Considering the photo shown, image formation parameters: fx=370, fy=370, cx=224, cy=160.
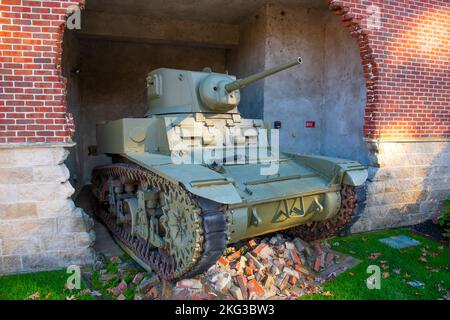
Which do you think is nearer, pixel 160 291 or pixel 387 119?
pixel 160 291

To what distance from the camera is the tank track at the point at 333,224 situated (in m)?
5.20

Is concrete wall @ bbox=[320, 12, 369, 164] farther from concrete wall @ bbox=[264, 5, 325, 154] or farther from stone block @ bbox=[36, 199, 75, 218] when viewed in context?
stone block @ bbox=[36, 199, 75, 218]

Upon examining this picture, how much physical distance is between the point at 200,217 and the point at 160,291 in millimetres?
1239

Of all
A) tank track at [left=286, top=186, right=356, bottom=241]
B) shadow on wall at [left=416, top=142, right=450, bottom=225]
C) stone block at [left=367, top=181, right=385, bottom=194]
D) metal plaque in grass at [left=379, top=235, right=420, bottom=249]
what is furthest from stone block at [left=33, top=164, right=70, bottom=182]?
shadow on wall at [left=416, top=142, right=450, bottom=225]

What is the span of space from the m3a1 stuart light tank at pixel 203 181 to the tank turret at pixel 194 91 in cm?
2

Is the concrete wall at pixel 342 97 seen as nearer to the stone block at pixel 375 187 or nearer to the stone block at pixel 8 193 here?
the stone block at pixel 375 187

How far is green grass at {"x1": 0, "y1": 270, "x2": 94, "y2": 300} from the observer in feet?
13.9

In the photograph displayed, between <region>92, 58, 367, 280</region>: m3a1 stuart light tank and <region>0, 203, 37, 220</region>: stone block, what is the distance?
1.29 metres

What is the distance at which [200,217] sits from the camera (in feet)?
12.4

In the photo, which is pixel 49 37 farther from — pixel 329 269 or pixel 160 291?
pixel 329 269
